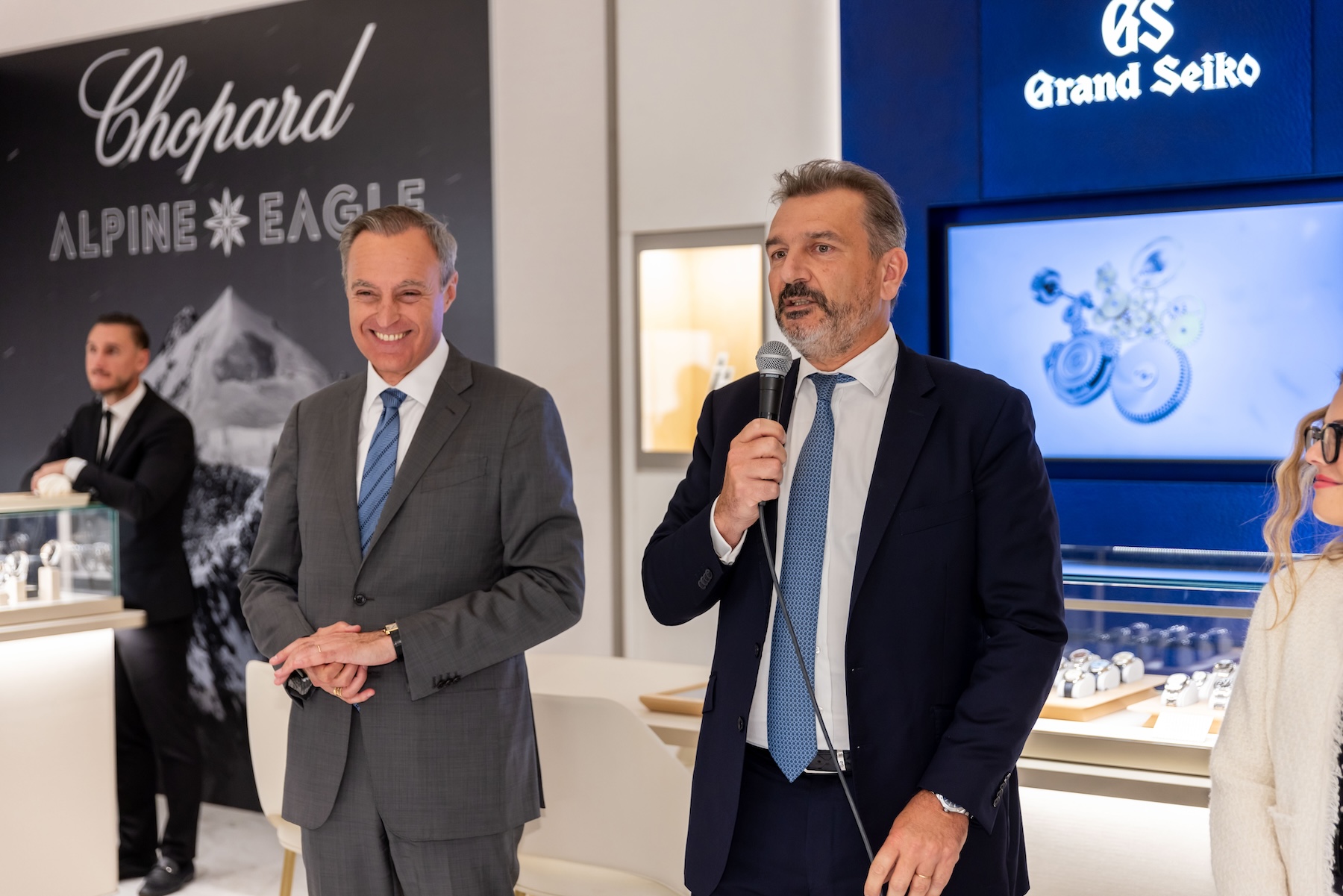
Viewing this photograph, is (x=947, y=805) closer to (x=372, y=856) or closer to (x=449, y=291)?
(x=372, y=856)

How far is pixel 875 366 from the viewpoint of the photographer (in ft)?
5.93

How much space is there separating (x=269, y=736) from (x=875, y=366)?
2.15m

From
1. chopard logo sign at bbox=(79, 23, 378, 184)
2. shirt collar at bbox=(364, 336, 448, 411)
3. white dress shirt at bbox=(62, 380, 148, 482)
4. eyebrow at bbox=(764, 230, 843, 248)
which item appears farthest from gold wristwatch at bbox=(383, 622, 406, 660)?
chopard logo sign at bbox=(79, 23, 378, 184)

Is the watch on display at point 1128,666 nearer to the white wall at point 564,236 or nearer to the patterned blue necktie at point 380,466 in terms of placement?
the patterned blue necktie at point 380,466

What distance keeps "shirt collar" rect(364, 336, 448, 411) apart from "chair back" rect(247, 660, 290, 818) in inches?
46.1

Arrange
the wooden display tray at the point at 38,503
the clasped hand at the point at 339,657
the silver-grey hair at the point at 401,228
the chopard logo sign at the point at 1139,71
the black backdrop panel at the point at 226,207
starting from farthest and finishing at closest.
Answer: the black backdrop panel at the point at 226,207
the chopard logo sign at the point at 1139,71
the wooden display tray at the point at 38,503
the silver-grey hair at the point at 401,228
the clasped hand at the point at 339,657

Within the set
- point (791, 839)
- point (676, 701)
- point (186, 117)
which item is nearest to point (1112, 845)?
point (676, 701)

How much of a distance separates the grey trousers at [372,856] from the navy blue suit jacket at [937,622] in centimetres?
58

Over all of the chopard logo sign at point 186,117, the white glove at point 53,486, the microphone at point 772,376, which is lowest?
the white glove at point 53,486

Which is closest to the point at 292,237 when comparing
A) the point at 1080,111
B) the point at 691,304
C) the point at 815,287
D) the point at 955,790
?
the point at 691,304

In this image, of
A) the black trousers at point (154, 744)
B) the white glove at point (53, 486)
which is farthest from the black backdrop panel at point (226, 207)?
the white glove at point (53, 486)

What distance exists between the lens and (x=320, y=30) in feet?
17.8

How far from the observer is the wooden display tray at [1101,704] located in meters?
2.51

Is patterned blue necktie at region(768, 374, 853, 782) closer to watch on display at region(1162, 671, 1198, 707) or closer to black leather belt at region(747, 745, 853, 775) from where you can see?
black leather belt at region(747, 745, 853, 775)
